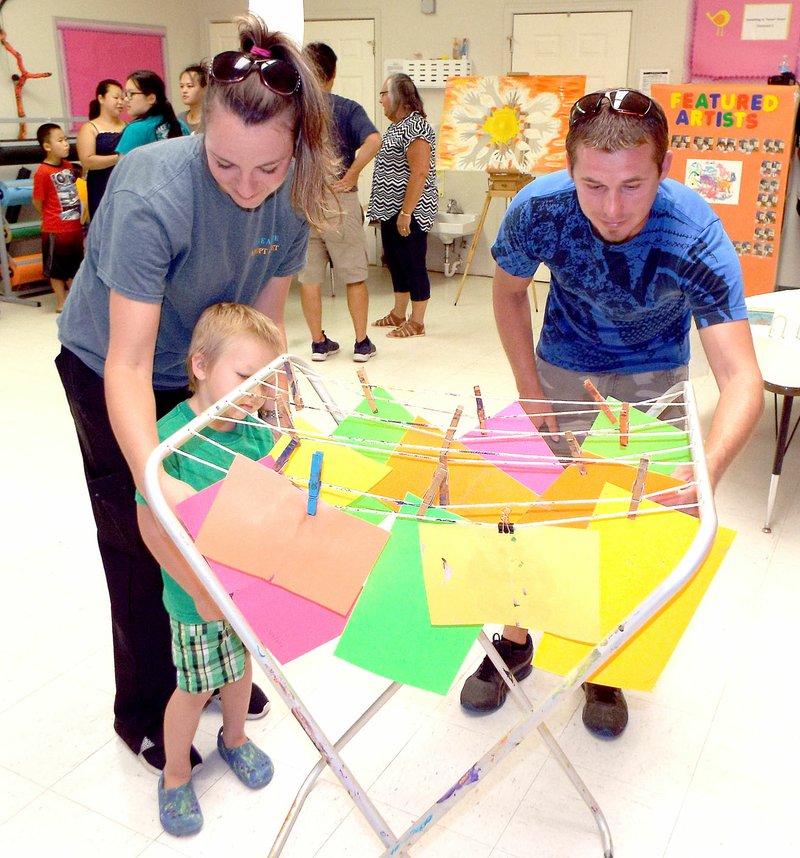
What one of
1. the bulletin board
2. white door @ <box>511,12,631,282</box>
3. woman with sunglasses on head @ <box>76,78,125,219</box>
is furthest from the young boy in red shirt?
the bulletin board

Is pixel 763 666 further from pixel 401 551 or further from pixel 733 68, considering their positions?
pixel 733 68

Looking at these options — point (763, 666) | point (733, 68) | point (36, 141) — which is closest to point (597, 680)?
point (763, 666)

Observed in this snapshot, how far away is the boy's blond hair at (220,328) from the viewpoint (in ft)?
4.66

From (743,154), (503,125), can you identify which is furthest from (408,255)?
(743,154)

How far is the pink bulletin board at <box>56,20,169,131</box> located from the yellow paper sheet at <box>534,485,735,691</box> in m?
6.64

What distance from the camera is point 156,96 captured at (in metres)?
4.31

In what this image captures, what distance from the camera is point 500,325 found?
1868 millimetres

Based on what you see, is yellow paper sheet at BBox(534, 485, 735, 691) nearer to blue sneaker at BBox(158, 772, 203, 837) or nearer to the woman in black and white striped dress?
blue sneaker at BBox(158, 772, 203, 837)

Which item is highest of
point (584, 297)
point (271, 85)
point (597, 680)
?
point (271, 85)

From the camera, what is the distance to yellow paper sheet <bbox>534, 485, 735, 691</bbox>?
3.22 feet

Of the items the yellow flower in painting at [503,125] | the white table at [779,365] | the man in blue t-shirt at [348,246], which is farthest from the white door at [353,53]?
the white table at [779,365]

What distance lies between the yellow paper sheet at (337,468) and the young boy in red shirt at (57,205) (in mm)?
4766

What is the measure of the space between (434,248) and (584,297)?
18.2 ft

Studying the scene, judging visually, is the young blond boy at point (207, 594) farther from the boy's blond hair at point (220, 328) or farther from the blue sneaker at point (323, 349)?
the blue sneaker at point (323, 349)
